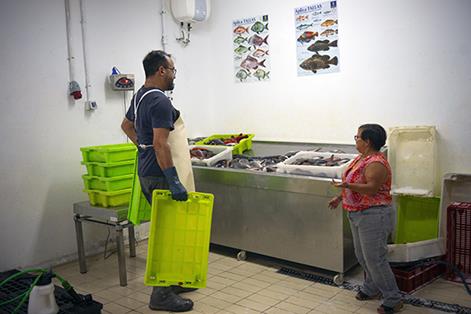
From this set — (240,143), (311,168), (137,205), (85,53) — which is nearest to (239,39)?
(240,143)

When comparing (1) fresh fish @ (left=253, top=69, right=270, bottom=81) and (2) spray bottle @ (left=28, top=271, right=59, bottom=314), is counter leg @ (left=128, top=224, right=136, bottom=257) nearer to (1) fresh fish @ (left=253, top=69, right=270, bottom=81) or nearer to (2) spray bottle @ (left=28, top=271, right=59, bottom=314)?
(2) spray bottle @ (left=28, top=271, right=59, bottom=314)

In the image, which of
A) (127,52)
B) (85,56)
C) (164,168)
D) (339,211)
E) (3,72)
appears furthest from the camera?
(127,52)

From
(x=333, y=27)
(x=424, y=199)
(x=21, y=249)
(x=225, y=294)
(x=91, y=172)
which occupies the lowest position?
(x=225, y=294)

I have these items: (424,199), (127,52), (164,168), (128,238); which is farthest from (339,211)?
(127,52)

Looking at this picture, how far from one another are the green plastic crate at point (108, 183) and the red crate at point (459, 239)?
2.44 meters

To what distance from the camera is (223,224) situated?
13.0 feet

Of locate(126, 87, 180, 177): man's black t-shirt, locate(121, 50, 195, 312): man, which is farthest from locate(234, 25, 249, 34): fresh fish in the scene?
locate(126, 87, 180, 177): man's black t-shirt

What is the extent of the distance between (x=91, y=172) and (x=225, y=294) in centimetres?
144

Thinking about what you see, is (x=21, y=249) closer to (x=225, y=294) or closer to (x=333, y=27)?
(x=225, y=294)

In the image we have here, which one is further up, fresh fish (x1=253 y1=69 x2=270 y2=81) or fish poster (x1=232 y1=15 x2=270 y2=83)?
fish poster (x1=232 y1=15 x2=270 y2=83)

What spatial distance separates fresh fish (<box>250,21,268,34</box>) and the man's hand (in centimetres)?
233

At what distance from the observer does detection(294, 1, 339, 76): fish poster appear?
13.2 ft

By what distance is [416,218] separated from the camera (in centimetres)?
373

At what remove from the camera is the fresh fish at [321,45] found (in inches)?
159
